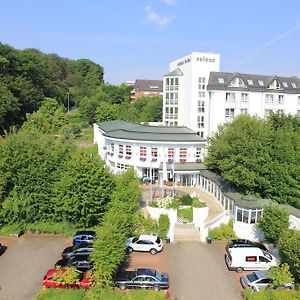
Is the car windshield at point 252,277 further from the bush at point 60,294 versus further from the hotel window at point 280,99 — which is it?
the hotel window at point 280,99

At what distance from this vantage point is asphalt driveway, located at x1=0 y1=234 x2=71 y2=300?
19672mm

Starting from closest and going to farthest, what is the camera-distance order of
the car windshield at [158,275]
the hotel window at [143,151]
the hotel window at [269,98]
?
the car windshield at [158,275] → the hotel window at [143,151] → the hotel window at [269,98]

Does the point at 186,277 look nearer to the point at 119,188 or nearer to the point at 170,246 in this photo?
the point at 170,246

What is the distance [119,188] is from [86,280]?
31.1 feet

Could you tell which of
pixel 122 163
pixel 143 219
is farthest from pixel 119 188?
pixel 122 163

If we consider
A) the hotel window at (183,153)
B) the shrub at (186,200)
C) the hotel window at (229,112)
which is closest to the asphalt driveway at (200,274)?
the shrub at (186,200)

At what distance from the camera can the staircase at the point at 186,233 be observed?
89.7ft

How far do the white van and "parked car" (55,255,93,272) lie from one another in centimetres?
885

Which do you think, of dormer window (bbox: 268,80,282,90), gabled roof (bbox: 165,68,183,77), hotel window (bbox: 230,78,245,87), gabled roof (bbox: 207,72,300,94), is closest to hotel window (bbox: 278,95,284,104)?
gabled roof (bbox: 207,72,300,94)

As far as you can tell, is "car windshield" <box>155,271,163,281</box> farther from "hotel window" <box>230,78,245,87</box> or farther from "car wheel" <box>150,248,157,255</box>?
"hotel window" <box>230,78,245,87</box>

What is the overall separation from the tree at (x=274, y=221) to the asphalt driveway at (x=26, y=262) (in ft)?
47.3

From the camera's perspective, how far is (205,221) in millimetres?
28734

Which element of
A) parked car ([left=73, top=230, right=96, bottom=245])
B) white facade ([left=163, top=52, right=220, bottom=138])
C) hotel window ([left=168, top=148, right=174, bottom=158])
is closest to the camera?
parked car ([left=73, top=230, right=96, bottom=245])

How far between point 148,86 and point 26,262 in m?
95.8
